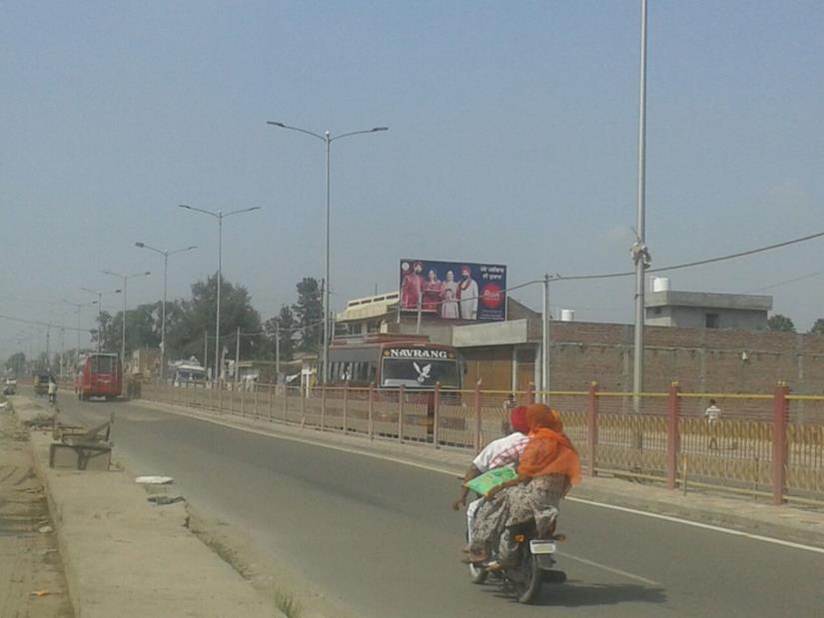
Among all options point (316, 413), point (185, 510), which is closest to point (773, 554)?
point (185, 510)

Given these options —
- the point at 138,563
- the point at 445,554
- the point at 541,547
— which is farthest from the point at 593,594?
the point at 138,563

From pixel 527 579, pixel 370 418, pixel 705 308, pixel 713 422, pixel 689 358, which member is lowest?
pixel 527 579

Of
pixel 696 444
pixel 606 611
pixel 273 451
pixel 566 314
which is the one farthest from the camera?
pixel 566 314

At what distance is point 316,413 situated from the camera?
36.6m

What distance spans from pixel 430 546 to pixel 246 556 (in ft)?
6.61

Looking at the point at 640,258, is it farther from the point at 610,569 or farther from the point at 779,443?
the point at 610,569

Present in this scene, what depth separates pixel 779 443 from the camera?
15.6 metres

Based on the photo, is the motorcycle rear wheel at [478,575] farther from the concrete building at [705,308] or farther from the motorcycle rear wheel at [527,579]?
the concrete building at [705,308]

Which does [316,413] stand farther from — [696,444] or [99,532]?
[99,532]

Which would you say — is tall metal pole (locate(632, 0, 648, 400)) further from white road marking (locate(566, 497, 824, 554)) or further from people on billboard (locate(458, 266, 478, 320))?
people on billboard (locate(458, 266, 478, 320))

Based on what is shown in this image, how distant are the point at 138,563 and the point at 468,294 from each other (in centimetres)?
6686

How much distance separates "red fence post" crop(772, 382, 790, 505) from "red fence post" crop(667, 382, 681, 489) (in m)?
2.48

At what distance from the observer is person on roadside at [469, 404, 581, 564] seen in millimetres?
8672

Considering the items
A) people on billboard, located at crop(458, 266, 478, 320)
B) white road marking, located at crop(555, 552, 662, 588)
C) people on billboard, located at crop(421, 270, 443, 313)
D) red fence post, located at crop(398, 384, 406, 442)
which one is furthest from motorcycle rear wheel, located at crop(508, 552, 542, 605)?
people on billboard, located at crop(458, 266, 478, 320)
